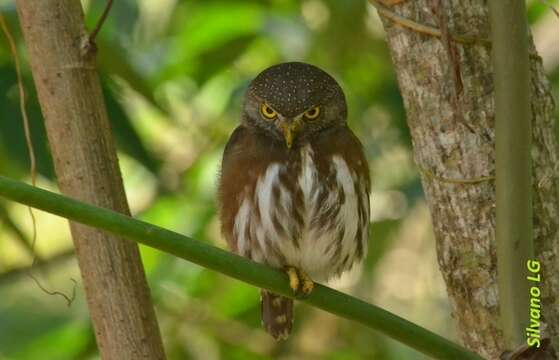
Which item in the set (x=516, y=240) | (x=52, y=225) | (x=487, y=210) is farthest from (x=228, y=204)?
(x=52, y=225)

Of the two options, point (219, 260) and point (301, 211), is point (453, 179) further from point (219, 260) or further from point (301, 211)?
point (219, 260)

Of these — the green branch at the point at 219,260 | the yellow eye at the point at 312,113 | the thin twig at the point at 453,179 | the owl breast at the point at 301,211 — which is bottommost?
the green branch at the point at 219,260

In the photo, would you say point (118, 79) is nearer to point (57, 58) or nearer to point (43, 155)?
point (43, 155)

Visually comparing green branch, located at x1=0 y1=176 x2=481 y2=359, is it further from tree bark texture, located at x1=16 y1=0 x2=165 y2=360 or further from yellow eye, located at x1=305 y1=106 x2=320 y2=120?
yellow eye, located at x1=305 y1=106 x2=320 y2=120

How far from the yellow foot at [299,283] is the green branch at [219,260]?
31mm

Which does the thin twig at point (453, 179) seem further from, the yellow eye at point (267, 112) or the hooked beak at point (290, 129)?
the yellow eye at point (267, 112)

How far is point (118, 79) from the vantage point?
3389 mm

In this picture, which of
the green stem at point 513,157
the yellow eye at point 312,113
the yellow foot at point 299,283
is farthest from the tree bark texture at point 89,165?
the green stem at point 513,157

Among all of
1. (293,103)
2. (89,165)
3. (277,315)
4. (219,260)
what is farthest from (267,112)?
(219,260)

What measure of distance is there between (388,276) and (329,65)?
1426 mm

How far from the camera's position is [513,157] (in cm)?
235

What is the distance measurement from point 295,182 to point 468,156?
0.56 m

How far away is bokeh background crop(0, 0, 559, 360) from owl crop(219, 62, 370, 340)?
33cm

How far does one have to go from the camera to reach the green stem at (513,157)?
2.33 meters
